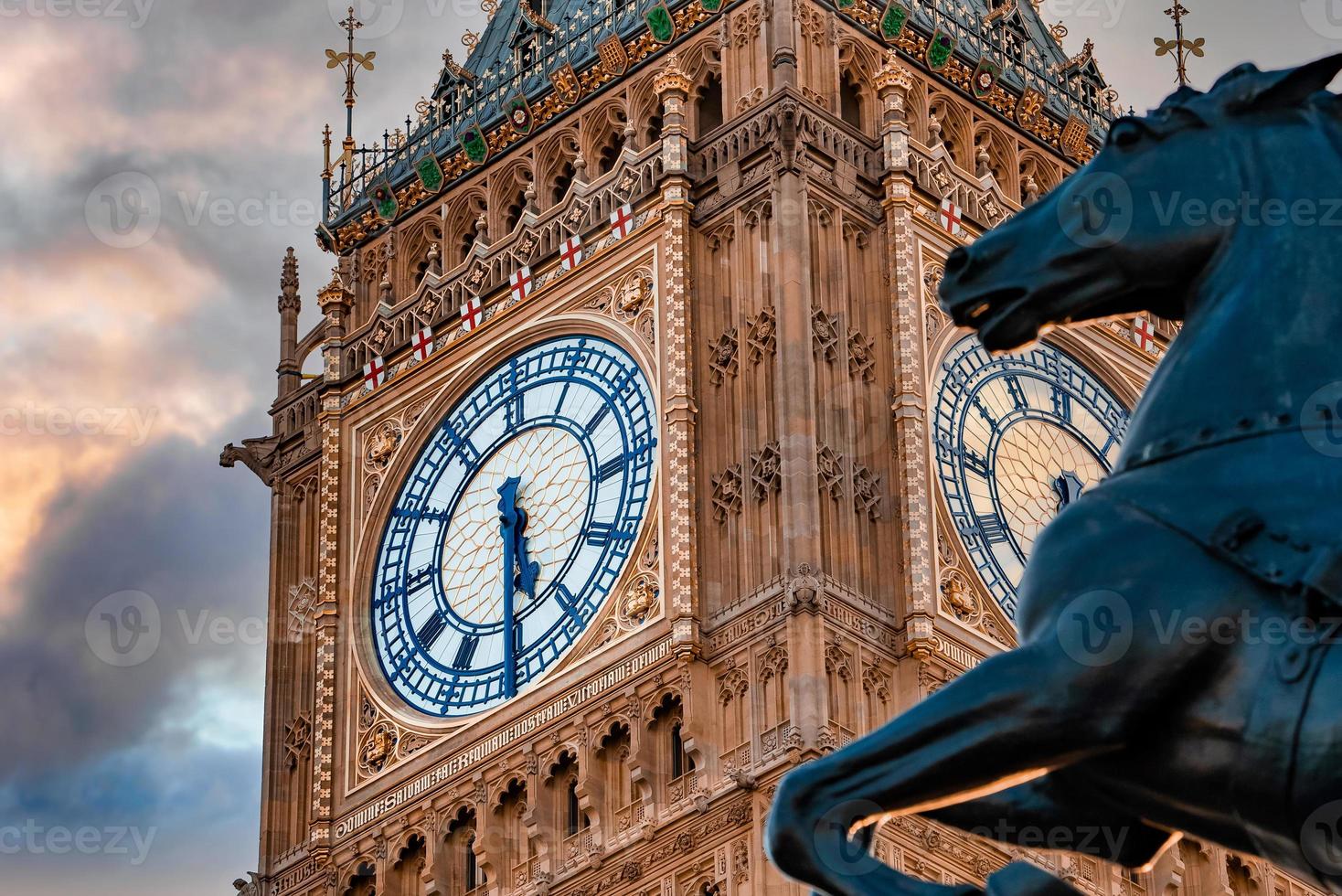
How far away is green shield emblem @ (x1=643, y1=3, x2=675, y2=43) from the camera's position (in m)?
29.1

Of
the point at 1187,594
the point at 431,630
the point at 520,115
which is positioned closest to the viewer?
the point at 1187,594

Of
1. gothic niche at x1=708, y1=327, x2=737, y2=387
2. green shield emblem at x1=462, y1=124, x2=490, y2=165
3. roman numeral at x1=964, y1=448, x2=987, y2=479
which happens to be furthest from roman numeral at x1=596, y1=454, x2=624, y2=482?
green shield emblem at x1=462, y1=124, x2=490, y2=165

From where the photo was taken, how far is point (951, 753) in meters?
5.99

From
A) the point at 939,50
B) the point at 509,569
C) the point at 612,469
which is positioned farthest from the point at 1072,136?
the point at 509,569

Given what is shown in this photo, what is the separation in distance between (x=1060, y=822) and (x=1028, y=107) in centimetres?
2402

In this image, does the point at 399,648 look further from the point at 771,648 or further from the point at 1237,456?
the point at 1237,456

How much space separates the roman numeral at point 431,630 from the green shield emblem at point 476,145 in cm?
451

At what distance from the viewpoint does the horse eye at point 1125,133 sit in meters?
6.44

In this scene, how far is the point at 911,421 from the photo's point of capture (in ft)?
86.3

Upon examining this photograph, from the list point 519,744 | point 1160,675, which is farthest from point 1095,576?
point 519,744

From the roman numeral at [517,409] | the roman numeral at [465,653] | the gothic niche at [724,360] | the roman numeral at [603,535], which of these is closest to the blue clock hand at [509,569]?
the roman numeral at [465,653]

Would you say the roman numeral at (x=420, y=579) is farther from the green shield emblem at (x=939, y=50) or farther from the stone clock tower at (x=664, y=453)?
the green shield emblem at (x=939, y=50)

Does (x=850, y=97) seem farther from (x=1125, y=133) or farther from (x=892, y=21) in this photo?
(x=1125, y=133)

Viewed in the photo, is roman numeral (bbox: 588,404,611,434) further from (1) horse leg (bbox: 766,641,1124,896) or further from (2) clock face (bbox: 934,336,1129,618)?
(1) horse leg (bbox: 766,641,1124,896)
